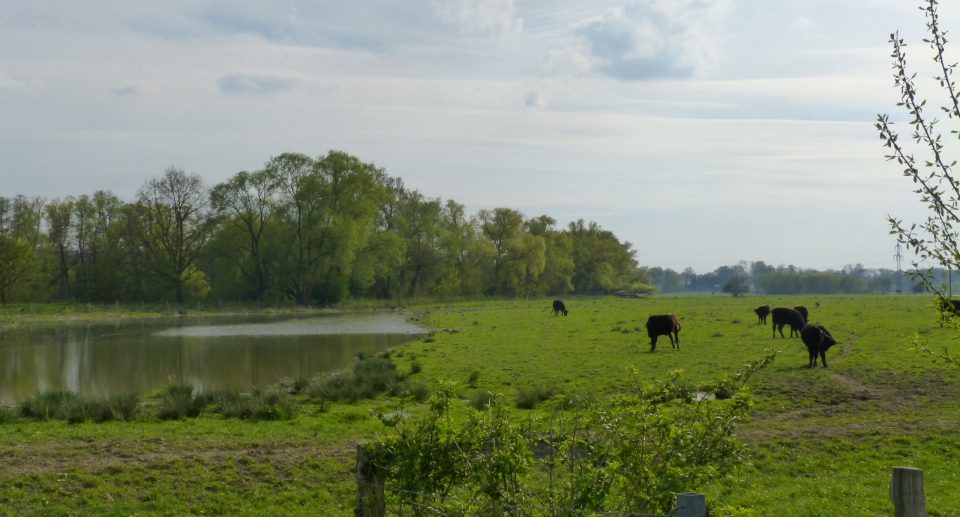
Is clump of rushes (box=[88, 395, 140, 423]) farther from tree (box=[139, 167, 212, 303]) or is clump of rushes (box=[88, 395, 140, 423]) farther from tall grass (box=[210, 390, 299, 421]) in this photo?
tree (box=[139, 167, 212, 303])

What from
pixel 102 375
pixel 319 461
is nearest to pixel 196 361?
pixel 102 375

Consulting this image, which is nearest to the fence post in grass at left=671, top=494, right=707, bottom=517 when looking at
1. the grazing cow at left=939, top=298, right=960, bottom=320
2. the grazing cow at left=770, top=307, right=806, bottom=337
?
the grazing cow at left=939, top=298, right=960, bottom=320

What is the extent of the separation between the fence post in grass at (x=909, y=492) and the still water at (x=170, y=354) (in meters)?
19.4

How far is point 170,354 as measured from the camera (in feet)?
121

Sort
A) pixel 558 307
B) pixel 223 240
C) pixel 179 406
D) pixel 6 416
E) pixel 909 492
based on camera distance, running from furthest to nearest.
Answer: pixel 223 240
pixel 558 307
pixel 179 406
pixel 6 416
pixel 909 492

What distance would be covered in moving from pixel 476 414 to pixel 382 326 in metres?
52.1

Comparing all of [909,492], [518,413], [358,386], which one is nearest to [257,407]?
[358,386]

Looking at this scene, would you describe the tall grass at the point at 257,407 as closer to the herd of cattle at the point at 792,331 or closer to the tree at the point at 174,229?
the herd of cattle at the point at 792,331

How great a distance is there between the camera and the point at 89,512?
10.2m

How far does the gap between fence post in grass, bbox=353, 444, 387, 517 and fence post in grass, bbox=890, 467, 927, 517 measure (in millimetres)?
3695

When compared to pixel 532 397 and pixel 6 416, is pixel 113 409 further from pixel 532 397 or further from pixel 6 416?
pixel 532 397

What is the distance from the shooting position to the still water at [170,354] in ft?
88.1

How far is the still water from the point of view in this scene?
2684 cm

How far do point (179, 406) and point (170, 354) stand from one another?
20.0 m
